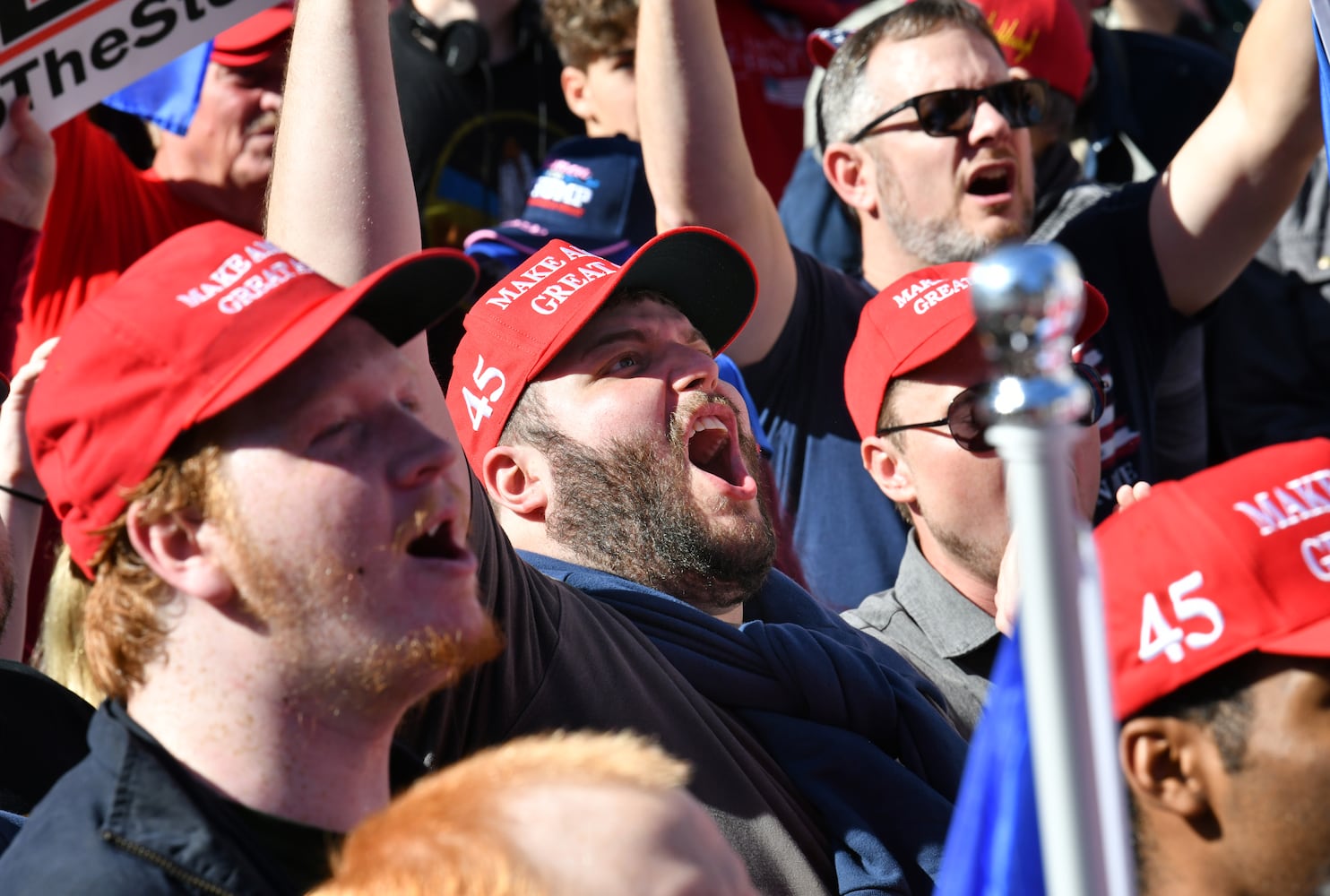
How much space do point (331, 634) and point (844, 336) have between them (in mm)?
2272

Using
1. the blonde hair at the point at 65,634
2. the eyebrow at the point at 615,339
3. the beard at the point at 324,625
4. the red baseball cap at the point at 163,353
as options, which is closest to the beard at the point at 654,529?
the eyebrow at the point at 615,339

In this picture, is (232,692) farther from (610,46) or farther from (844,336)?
(610,46)

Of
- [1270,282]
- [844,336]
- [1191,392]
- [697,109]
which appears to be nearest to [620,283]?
[697,109]

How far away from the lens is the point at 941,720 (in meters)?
2.64

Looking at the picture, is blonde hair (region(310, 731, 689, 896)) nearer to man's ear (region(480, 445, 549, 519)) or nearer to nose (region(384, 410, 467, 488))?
nose (region(384, 410, 467, 488))

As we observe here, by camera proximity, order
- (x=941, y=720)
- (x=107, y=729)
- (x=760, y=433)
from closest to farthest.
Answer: (x=107, y=729) < (x=941, y=720) < (x=760, y=433)

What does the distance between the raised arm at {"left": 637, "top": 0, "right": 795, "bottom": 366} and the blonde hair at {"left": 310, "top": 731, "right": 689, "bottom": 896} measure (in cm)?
220

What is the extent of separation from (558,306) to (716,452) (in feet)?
1.20

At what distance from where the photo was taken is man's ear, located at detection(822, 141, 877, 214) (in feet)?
13.8

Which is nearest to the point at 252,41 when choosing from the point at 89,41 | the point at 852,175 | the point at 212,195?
the point at 212,195

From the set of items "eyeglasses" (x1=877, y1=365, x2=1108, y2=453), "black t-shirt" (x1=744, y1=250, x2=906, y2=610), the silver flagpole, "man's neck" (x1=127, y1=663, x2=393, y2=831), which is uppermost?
the silver flagpole

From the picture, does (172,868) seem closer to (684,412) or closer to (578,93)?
(684,412)

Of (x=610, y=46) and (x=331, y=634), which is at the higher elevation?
(x=331, y=634)

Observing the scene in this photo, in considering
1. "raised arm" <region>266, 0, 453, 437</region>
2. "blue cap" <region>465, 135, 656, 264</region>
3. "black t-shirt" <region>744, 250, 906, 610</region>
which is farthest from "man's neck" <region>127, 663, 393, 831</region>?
"blue cap" <region>465, 135, 656, 264</region>
